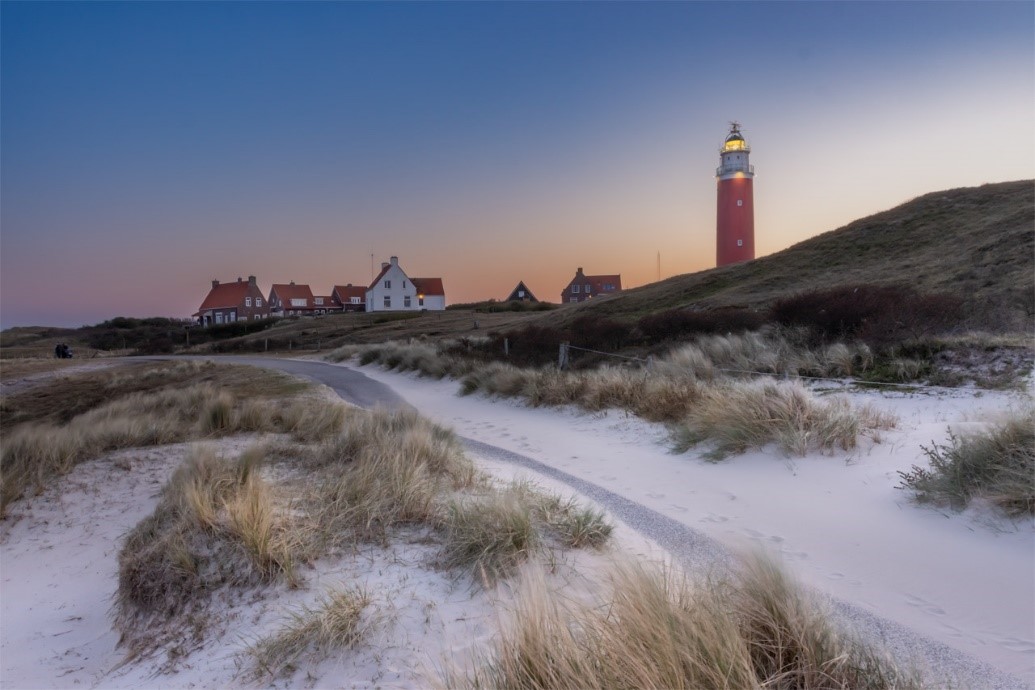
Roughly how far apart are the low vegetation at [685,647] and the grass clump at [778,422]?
4093 millimetres

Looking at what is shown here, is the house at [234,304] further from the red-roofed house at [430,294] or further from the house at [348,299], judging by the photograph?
the red-roofed house at [430,294]

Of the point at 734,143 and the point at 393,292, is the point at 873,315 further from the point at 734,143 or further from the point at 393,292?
the point at 393,292

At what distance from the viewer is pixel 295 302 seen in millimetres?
81812

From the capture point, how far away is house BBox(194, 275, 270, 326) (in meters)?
80.9

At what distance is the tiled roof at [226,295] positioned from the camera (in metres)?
81.4

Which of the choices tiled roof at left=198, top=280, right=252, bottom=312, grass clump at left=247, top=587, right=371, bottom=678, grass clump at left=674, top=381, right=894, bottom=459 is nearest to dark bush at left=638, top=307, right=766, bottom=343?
grass clump at left=674, top=381, right=894, bottom=459

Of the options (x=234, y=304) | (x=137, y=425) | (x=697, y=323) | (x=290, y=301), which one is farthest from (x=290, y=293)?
(x=137, y=425)

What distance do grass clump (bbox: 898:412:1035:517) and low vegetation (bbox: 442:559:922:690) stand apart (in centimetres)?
266

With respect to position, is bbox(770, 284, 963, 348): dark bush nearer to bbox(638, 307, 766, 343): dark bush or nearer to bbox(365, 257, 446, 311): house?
bbox(638, 307, 766, 343): dark bush

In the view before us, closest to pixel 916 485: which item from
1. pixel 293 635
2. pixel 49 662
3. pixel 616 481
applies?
pixel 616 481

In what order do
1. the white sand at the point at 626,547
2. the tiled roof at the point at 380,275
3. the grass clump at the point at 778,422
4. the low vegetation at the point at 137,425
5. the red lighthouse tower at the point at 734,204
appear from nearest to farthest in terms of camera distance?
the white sand at the point at 626,547 < the grass clump at the point at 778,422 < the low vegetation at the point at 137,425 < the red lighthouse tower at the point at 734,204 < the tiled roof at the point at 380,275

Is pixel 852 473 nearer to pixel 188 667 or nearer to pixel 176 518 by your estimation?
pixel 188 667

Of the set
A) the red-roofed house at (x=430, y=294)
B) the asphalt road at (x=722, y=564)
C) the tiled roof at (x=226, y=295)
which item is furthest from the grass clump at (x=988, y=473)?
the tiled roof at (x=226, y=295)

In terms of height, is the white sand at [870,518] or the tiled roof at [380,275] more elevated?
the tiled roof at [380,275]
